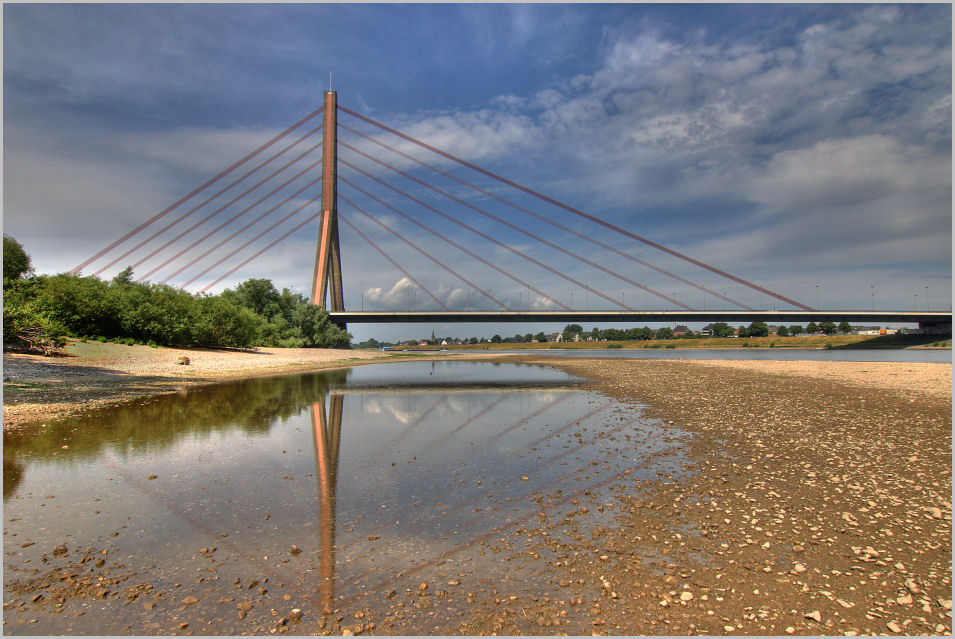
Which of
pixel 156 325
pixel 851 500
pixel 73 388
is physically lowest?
pixel 851 500

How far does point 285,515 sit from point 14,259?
6664 cm

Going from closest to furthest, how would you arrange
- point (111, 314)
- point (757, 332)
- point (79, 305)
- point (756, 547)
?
point (756, 547) → point (79, 305) → point (111, 314) → point (757, 332)

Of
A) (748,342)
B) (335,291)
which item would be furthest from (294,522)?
(748,342)

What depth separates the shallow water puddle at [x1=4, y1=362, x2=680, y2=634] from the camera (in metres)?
4.64

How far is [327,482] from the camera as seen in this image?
880cm

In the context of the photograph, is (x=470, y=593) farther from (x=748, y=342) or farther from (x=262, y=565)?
(x=748, y=342)

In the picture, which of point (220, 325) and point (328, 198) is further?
point (328, 198)

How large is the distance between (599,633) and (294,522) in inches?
184

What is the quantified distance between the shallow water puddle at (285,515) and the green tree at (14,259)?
4845 centimetres

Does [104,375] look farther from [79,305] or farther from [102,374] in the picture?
[79,305]

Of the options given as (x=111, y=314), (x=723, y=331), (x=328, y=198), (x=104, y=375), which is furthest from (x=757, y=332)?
(x=104, y=375)

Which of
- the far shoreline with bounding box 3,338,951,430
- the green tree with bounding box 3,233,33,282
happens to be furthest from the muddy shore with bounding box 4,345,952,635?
the green tree with bounding box 3,233,33,282

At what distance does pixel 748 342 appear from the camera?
5197 inches

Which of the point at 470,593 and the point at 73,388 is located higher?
the point at 73,388
